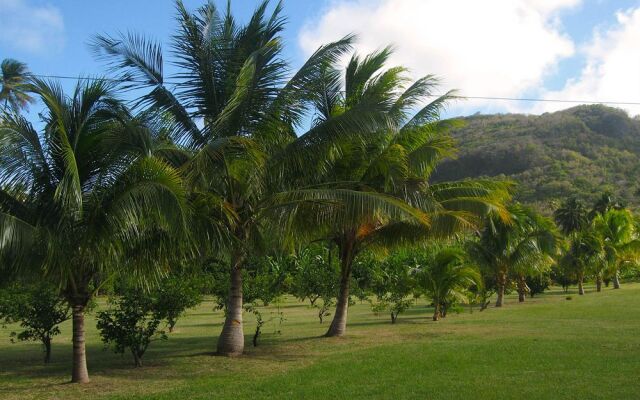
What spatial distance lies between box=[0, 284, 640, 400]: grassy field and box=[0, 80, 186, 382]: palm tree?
142cm

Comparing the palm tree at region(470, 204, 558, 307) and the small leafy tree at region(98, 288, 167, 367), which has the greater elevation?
the palm tree at region(470, 204, 558, 307)

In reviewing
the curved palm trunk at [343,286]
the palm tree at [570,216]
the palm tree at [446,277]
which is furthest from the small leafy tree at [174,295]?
the palm tree at [570,216]

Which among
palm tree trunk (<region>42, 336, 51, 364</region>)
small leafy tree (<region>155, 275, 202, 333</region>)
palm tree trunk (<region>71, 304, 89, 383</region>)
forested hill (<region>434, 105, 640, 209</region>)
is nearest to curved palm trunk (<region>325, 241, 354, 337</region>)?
small leafy tree (<region>155, 275, 202, 333</region>)

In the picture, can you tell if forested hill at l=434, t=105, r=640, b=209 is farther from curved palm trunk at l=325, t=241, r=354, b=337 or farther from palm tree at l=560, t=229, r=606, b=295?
curved palm trunk at l=325, t=241, r=354, b=337

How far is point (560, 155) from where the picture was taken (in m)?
105

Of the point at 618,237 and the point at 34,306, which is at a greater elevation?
the point at 618,237

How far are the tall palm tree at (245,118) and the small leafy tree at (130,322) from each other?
161cm

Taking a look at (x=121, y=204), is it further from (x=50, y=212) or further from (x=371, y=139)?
(x=371, y=139)

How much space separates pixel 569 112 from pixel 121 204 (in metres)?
147

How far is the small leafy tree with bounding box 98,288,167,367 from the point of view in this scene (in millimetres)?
11633

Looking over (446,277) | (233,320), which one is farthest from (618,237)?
(233,320)

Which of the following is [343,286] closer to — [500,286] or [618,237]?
[500,286]

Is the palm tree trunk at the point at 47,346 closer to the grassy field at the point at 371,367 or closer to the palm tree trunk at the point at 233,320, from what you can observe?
the grassy field at the point at 371,367

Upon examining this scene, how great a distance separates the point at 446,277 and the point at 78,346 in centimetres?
1459
